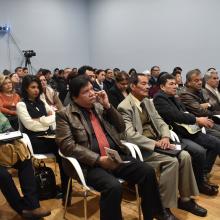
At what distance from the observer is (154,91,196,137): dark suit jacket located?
128 inches

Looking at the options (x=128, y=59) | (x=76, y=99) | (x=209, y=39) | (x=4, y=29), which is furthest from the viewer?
(x=128, y=59)

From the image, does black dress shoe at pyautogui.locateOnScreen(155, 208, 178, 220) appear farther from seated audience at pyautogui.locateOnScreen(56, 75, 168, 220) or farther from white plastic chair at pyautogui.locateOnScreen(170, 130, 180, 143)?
white plastic chair at pyautogui.locateOnScreen(170, 130, 180, 143)

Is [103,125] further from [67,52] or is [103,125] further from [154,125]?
[67,52]

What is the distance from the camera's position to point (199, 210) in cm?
276

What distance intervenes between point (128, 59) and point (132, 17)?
4.09 ft

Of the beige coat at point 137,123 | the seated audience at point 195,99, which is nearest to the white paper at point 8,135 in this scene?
the beige coat at point 137,123

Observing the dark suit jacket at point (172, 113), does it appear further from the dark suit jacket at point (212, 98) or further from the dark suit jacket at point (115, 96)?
the dark suit jacket at point (212, 98)

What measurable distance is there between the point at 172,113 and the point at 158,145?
0.51 meters

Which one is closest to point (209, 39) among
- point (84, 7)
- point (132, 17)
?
point (132, 17)

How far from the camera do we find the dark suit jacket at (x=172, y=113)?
3262mm

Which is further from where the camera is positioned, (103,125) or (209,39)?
(209,39)

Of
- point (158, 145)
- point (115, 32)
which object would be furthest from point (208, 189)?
point (115, 32)

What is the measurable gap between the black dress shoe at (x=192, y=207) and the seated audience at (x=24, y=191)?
3.79 feet

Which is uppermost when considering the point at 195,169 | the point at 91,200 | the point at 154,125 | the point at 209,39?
the point at 209,39
